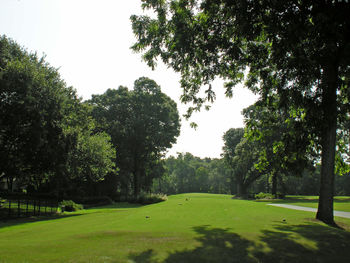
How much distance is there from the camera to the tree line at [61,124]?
20375 millimetres

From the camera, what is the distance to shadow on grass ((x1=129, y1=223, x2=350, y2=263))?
20.6 ft

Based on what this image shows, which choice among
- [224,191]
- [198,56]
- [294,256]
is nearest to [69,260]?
[294,256]

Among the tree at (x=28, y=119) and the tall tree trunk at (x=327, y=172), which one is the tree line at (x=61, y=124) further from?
the tall tree trunk at (x=327, y=172)

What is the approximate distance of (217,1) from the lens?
33.3ft

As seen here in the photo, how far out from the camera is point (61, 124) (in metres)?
23.7

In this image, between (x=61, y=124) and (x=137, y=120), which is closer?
(x=61, y=124)

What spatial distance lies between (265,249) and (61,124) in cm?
2176

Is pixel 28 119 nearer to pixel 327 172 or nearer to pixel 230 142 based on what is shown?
pixel 327 172

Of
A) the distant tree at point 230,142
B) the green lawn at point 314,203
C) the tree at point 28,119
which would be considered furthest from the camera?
the distant tree at point 230,142

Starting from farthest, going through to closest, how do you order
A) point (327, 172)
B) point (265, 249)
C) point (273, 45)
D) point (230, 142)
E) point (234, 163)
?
point (230, 142) → point (234, 163) → point (327, 172) → point (273, 45) → point (265, 249)

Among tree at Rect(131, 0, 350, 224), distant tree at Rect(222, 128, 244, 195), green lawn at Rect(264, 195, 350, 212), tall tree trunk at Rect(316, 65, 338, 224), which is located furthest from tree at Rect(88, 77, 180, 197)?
tall tree trunk at Rect(316, 65, 338, 224)

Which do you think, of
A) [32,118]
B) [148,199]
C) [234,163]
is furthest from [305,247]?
[234,163]

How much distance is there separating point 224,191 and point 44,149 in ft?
318

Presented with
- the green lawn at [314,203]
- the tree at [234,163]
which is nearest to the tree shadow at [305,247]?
the green lawn at [314,203]
